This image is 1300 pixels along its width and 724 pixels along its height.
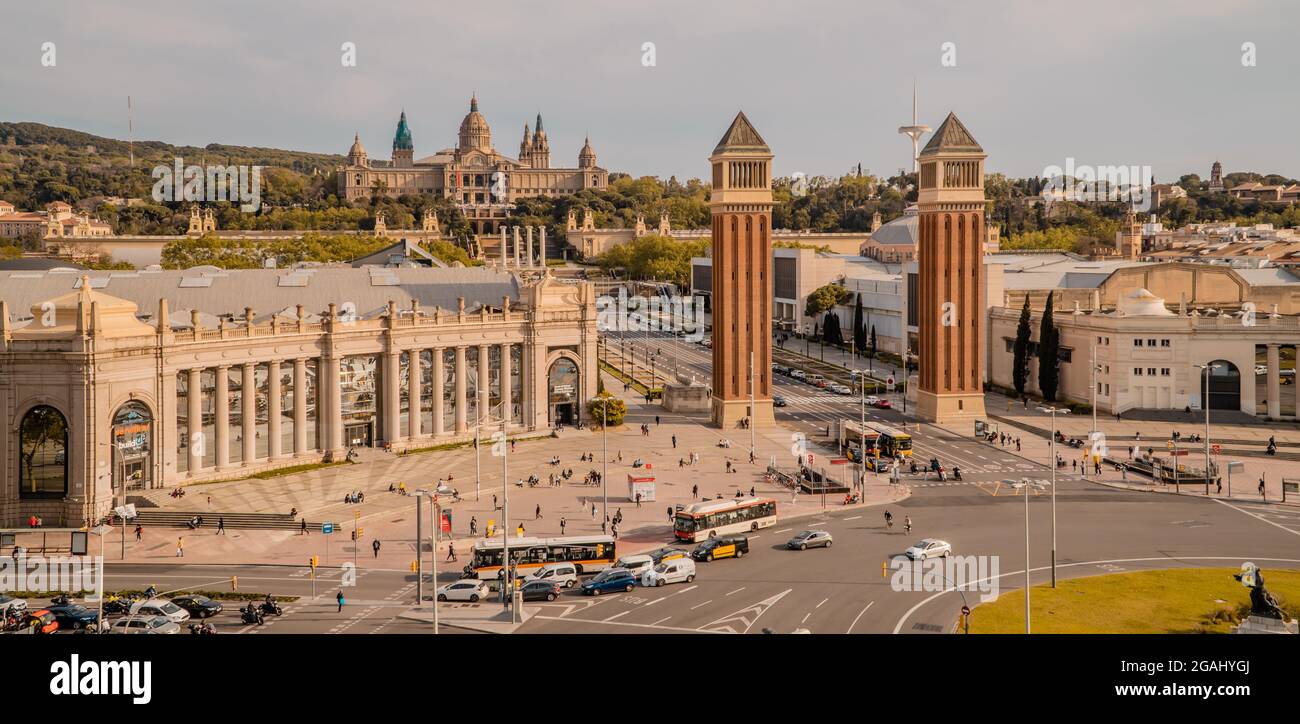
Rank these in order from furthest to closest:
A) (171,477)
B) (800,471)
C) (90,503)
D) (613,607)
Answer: (800,471), (171,477), (90,503), (613,607)

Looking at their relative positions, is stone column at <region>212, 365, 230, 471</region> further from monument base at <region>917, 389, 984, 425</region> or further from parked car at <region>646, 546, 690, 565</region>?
monument base at <region>917, 389, 984, 425</region>

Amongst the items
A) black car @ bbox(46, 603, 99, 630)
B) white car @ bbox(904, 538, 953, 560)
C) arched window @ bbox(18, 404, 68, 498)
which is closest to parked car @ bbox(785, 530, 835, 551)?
white car @ bbox(904, 538, 953, 560)

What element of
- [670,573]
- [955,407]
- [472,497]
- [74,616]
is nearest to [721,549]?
[670,573]

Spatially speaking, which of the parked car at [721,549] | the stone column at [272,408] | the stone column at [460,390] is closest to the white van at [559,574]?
the parked car at [721,549]

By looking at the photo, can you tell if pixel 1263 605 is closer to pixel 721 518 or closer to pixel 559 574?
pixel 721 518

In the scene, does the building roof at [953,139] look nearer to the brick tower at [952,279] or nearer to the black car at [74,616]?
the brick tower at [952,279]
